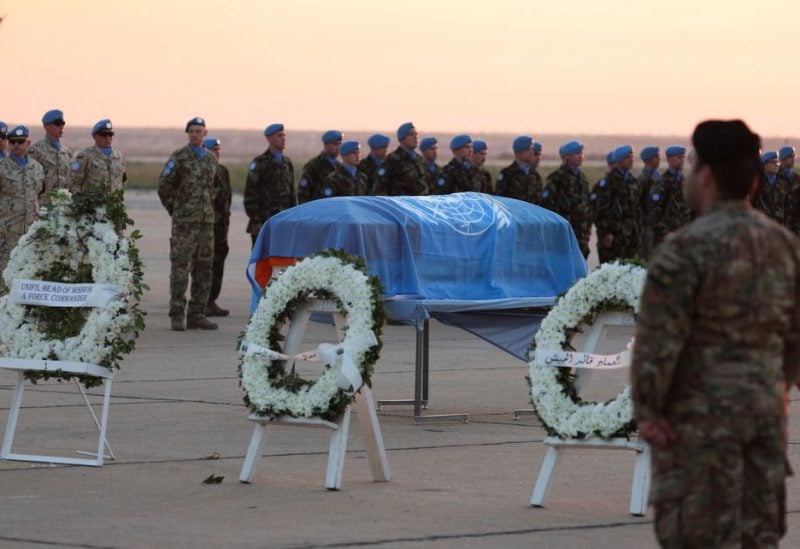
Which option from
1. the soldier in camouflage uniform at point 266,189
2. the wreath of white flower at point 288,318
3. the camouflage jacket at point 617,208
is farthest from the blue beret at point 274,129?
the wreath of white flower at point 288,318

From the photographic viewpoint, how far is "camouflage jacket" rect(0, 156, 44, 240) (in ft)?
57.0

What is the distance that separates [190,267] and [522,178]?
534 centimetres

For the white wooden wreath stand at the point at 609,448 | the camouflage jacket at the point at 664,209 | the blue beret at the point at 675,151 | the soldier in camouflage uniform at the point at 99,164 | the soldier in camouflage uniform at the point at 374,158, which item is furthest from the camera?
the blue beret at the point at 675,151

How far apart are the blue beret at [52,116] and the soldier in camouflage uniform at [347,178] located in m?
3.13

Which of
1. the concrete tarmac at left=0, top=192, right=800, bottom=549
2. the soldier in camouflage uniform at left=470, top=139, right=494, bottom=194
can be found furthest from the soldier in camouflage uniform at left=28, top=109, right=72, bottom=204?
the soldier in camouflage uniform at left=470, top=139, right=494, bottom=194

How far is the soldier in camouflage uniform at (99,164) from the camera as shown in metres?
18.1

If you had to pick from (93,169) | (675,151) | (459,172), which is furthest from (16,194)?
(675,151)

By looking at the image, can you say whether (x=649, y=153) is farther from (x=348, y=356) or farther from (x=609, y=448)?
(x=609, y=448)

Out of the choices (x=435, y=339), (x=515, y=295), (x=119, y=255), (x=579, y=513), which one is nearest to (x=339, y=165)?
(x=435, y=339)

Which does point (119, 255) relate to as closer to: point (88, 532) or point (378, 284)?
point (378, 284)

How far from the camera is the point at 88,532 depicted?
7.61 metres

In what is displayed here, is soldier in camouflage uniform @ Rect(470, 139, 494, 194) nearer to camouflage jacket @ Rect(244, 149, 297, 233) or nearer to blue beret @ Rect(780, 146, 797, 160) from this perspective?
camouflage jacket @ Rect(244, 149, 297, 233)

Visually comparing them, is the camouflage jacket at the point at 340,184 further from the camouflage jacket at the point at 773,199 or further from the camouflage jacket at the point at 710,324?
the camouflage jacket at the point at 710,324

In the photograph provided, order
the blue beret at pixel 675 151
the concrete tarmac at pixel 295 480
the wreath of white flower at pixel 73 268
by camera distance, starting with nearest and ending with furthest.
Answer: the concrete tarmac at pixel 295 480 → the wreath of white flower at pixel 73 268 → the blue beret at pixel 675 151
